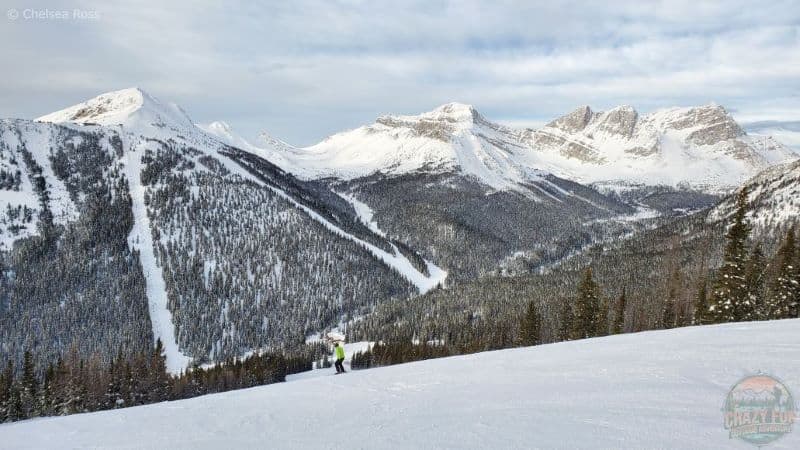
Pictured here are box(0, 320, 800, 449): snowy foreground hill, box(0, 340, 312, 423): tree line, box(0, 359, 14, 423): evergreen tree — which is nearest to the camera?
box(0, 320, 800, 449): snowy foreground hill

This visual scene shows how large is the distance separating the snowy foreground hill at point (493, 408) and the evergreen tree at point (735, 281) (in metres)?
24.2

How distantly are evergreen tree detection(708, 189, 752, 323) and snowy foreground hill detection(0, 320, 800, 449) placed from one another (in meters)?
24.2

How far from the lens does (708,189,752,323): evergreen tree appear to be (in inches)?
1646

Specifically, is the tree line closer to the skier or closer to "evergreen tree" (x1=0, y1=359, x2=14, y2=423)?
"evergreen tree" (x1=0, y1=359, x2=14, y2=423)

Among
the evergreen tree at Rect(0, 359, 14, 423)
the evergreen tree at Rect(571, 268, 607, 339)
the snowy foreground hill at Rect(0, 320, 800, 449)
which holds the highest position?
the evergreen tree at Rect(571, 268, 607, 339)

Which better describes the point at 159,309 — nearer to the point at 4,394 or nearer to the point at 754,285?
the point at 4,394

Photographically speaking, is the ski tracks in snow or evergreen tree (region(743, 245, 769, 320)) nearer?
evergreen tree (region(743, 245, 769, 320))

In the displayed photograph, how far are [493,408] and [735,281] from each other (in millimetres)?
39285

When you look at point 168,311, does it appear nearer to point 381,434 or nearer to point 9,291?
point 9,291

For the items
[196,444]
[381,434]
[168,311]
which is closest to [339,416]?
[381,434]

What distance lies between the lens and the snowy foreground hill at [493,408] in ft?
34.5

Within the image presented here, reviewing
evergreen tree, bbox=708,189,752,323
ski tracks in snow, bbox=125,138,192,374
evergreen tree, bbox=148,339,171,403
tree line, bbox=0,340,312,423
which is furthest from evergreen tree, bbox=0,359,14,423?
ski tracks in snow, bbox=125,138,192,374

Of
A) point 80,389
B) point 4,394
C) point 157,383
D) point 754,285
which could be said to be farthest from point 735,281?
point 4,394

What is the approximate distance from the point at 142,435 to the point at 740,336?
2275 cm
